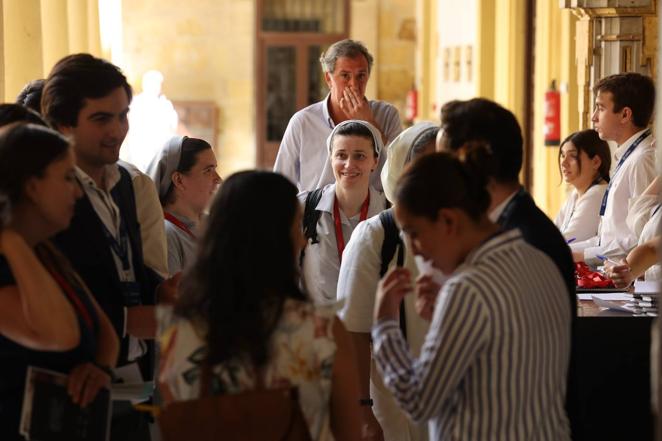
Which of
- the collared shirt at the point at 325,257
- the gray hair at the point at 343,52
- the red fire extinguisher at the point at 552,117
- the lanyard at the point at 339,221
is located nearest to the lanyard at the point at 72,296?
the collared shirt at the point at 325,257

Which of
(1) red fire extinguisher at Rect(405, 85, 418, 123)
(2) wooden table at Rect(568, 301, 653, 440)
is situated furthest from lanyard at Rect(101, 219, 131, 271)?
(1) red fire extinguisher at Rect(405, 85, 418, 123)

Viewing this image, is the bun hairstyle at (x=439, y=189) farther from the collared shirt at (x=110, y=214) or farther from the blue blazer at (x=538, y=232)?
the collared shirt at (x=110, y=214)

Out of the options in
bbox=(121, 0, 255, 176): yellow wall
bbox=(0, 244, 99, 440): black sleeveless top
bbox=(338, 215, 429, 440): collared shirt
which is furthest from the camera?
bbox=(121, 0, 255, 176): yellow wall

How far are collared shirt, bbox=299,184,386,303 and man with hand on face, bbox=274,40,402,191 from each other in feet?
4.21

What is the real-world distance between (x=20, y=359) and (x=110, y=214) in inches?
25.9

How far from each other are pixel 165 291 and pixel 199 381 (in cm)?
100

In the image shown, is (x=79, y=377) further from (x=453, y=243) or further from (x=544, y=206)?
(x=544, y=206)

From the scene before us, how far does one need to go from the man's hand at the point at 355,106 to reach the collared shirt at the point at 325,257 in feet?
4.16

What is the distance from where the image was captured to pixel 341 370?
260 cm

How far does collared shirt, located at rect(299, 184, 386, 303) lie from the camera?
465 cm

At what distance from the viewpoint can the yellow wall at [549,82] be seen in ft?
34.3

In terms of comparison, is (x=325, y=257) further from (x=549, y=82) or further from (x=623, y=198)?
(x=549, y=82)

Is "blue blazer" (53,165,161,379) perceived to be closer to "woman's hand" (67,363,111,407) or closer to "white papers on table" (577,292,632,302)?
"woman's hand" (67,363,111,407)

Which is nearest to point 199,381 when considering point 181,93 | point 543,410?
point 543,410
